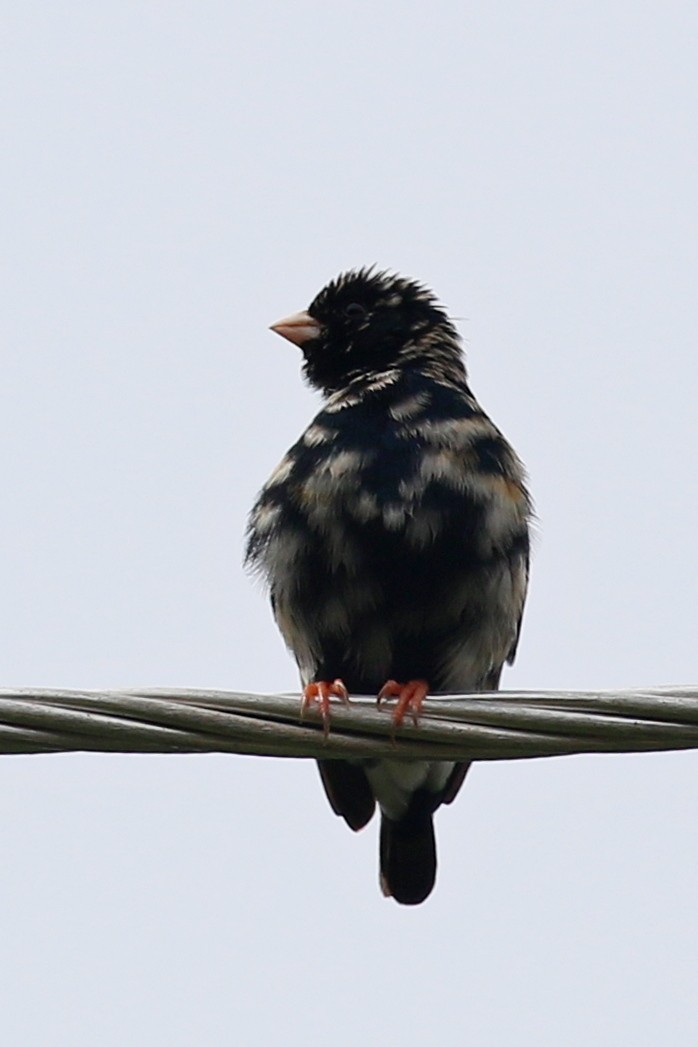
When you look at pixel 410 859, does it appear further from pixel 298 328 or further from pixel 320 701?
pixel 320 701

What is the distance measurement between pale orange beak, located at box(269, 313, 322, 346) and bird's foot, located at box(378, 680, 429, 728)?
2.01 m

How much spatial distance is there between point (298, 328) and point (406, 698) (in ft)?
8.53

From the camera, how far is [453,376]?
5.79m

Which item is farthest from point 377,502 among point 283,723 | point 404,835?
point 283,723

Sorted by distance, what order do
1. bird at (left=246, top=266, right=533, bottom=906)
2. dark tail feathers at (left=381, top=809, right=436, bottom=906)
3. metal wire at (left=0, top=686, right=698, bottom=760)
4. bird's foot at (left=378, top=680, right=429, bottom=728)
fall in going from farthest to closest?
dark tail feathers at (left=381, top=809, right=436, bottom=906)
bird at (left=246, top=266, right=533, bottom=906)
bird's foot at (left=378, top=680, right=429, bottom=728)
metal wire at (left=0, top=686, right=698, bottom=760)

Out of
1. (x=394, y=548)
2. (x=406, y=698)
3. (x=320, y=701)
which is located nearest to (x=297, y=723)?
(x=320, y=701)

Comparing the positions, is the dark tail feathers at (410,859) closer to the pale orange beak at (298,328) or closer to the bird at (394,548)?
the bird at (394,548)

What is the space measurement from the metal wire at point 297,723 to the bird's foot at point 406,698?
20 millimetres

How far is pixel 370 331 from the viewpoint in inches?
237

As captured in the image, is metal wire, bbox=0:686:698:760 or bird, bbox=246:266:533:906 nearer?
metal wire, bbox=0:686:698:760

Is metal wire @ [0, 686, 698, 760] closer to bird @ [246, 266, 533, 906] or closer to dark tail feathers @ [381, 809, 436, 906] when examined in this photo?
bird @ [246, 266, 533, 906]

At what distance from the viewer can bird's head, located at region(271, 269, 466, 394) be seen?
5.89m

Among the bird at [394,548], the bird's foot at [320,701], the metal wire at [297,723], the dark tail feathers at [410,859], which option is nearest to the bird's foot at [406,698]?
the metal wire at [297,723]

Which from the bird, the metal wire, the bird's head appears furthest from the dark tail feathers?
the metal wire
